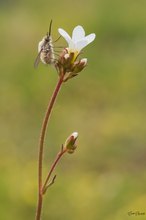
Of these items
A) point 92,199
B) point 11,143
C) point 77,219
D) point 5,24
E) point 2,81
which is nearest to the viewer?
point 77,219

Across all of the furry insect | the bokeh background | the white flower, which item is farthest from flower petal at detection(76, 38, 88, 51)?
the bokeh background

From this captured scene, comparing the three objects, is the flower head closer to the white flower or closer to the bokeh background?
the white flower

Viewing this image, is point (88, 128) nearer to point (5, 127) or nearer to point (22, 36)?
point (5, 127)

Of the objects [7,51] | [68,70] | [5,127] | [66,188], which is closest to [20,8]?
[7,51]

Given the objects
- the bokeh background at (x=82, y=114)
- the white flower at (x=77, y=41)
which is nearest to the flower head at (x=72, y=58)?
the white flower at (x=77, y=41)

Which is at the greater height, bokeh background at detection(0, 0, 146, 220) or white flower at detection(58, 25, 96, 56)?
bokeh background at detection(0, 0, 146, 220)

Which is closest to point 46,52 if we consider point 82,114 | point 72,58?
point 72,58

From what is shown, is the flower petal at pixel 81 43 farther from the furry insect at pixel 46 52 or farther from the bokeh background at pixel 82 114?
the bokeh background at pixel 82 114

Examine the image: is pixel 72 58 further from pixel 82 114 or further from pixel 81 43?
pixel 82 114
